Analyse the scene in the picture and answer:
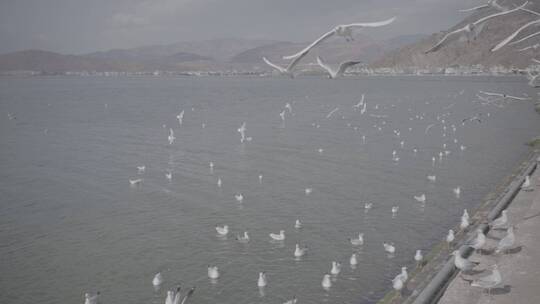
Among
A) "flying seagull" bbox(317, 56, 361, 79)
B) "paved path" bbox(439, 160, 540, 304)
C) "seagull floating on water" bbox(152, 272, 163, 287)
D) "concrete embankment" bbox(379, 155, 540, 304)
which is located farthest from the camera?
"seagull floating on water" bbox(152, 272, 163, 287)

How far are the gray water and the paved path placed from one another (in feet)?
10.4

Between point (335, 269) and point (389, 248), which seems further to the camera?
point (389, 248)

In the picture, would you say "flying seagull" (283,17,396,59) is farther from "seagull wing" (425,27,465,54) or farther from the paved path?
the paved path

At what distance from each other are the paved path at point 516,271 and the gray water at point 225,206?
3158 mm

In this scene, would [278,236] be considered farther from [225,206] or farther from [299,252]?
[225,206]

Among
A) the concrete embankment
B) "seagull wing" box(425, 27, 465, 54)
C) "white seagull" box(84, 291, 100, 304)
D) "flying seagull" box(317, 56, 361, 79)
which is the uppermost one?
"seagull wing" box(425, 27, 465, 54)

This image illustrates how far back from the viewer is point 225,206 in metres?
21.2

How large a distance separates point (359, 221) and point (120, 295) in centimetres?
955

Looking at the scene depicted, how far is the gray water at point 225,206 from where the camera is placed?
14.2 m

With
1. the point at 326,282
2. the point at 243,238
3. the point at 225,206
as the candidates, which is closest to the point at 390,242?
the point at 326,282

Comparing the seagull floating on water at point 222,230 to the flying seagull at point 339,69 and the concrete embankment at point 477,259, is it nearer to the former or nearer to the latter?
the concrete embankment at point 477,259

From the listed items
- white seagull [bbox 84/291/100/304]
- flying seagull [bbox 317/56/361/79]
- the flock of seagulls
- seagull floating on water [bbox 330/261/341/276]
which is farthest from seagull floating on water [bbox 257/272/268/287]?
flying seagull [bbox 317/56/361/79]

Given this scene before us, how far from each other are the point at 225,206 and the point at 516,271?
1306cm

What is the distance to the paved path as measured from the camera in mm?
9125
